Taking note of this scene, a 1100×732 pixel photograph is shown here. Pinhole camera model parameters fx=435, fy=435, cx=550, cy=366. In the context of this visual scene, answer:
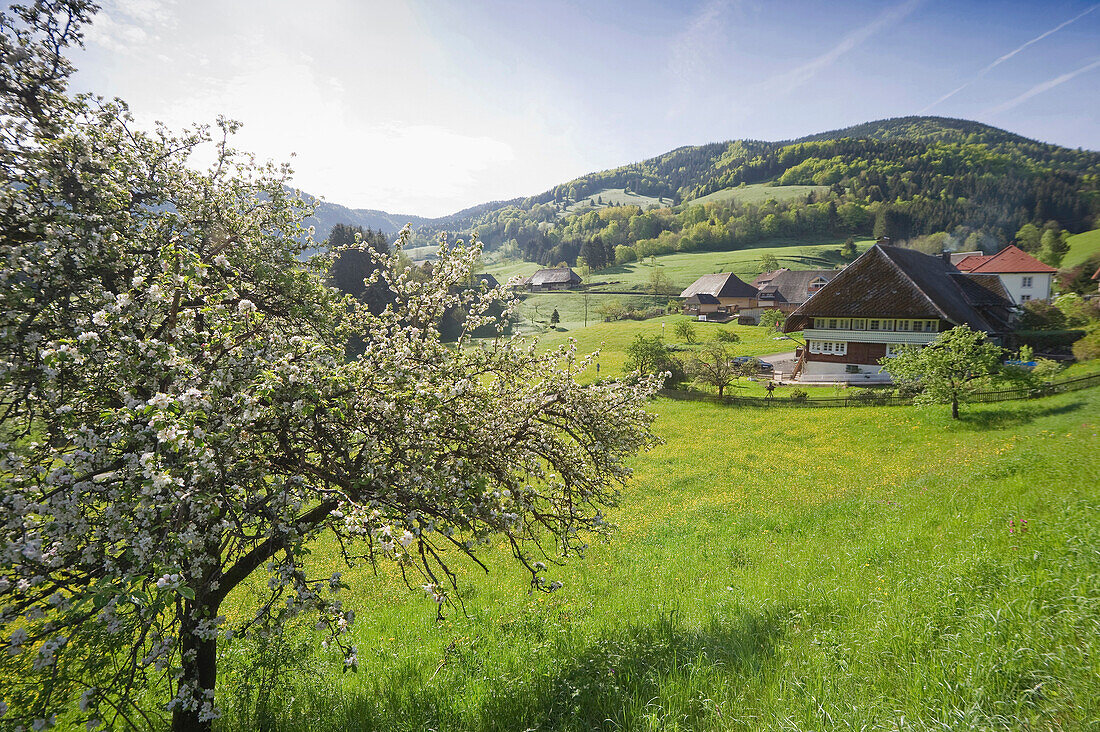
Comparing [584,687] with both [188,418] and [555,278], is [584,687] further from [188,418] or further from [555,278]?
[555,278]

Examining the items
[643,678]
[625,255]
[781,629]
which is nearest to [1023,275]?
[781,629]

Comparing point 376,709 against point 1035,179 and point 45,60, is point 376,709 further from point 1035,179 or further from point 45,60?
point 1035,179

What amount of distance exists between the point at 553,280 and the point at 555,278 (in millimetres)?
926

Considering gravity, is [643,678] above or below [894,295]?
below

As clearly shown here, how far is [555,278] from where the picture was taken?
400 ft

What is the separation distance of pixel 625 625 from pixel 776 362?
45.8m

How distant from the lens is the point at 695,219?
170m

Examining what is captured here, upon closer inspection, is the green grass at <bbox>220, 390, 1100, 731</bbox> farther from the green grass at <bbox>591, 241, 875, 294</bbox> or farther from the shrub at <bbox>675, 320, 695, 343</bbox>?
the green grass at <bbox>591, 241, 875, 294</bbox>

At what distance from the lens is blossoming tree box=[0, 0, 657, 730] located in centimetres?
364

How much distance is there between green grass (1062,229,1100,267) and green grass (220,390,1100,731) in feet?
352

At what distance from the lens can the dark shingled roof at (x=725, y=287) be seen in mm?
87562

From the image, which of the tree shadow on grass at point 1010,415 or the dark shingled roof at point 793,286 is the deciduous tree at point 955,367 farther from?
the dark shingled roof at point 793,286

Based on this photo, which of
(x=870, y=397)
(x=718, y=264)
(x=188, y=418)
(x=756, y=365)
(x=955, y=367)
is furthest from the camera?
(x=718, y=264)

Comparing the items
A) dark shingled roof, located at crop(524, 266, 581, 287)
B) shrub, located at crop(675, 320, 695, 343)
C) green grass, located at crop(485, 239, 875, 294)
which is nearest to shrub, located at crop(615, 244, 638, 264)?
green grass, located at crop(485, 239, 875, 294)
